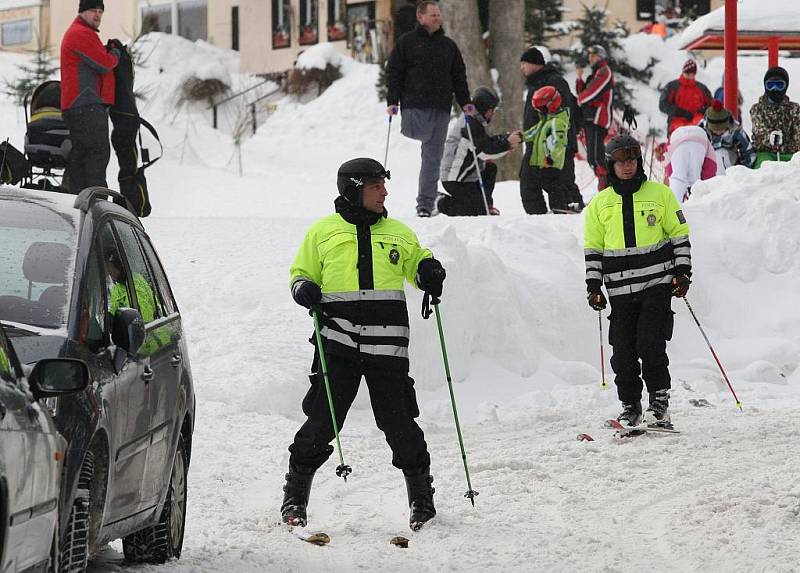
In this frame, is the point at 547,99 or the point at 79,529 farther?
the point at 547,99

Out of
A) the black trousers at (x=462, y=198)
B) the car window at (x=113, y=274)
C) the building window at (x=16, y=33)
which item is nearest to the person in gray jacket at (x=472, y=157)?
the black trousers at (x=462, y=198)

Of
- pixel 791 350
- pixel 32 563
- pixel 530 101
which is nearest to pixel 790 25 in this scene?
pixel 530 101

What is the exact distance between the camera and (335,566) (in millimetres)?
6699

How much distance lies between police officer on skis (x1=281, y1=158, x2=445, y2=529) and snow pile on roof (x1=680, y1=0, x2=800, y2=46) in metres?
14.1

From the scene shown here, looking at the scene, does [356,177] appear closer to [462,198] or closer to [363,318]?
[363,318]

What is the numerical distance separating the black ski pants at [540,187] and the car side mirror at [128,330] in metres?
11.1

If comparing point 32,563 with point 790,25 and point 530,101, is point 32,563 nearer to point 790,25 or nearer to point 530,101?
point 530,101

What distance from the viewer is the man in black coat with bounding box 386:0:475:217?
15.7 m

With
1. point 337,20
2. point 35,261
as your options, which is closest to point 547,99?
point 35,261

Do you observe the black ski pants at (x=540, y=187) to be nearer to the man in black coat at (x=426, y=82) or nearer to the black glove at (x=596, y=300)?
the man in black coat at (x=426, y=82)

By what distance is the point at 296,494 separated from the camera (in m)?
7.73

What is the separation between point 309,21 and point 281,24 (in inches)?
33.3

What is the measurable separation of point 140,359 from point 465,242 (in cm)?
793

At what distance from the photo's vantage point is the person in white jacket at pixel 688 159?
687 inches
